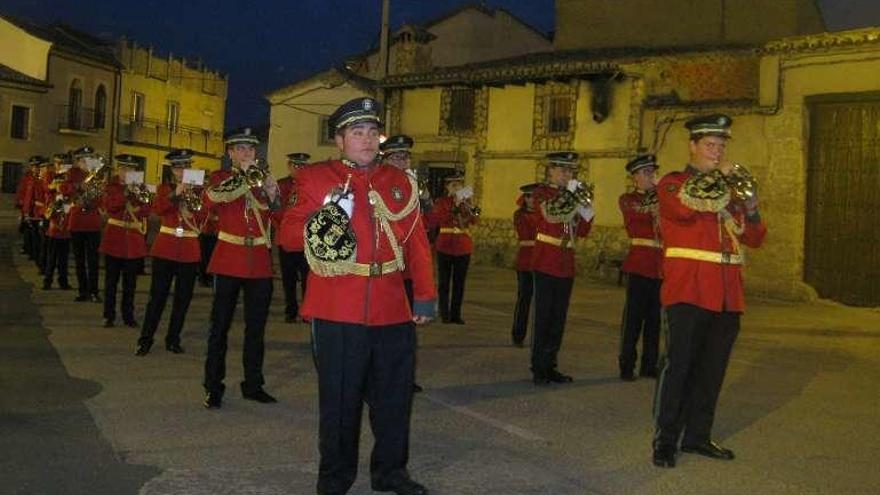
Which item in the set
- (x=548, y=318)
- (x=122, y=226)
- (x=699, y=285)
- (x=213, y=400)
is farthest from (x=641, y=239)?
(x=122, y=226)

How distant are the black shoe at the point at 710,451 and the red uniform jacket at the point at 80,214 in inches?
397

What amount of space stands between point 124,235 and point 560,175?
5.75 m

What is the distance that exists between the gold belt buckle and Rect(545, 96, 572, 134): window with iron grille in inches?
904

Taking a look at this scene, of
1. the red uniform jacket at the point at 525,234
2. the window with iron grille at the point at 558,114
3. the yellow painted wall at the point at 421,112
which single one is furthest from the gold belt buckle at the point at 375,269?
the yellow painted wall at the point at 421,112

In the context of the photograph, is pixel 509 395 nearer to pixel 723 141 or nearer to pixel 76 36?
pixel 723 141

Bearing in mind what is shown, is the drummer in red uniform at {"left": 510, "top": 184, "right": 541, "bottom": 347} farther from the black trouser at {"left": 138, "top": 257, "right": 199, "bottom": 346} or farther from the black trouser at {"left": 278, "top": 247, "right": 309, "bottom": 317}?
the black trouser at {"left": 138, "top": 257, "right": 199, "bottom": 346}

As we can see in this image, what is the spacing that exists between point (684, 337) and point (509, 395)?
2380 mm

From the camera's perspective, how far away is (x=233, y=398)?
7684 millimetres

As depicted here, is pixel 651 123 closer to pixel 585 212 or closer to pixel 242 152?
pixel 585 212

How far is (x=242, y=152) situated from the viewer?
24.7 ft

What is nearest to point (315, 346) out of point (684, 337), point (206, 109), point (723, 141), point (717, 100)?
point (684, 337)

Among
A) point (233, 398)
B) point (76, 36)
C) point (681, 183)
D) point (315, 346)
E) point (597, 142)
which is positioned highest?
point (76, 36)

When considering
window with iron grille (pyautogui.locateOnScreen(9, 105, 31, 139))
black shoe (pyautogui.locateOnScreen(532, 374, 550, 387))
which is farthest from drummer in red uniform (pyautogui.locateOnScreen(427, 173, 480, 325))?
window with iron grille (pyautogui.locateOnScreen(9, 105, 31, 139))

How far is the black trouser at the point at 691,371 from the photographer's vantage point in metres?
6.13
